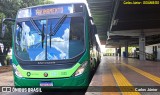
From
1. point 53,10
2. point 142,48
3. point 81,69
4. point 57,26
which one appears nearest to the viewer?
point 81,69

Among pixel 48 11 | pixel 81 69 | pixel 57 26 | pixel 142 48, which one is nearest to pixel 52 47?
pixel 57 26

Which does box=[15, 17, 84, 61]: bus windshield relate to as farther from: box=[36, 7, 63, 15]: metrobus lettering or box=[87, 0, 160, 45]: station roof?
box=[87, 0, 160, 45]: station roof

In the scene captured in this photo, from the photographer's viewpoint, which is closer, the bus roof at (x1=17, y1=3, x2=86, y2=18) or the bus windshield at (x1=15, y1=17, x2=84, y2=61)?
the bus windshield at (x1=15, y1=17, x2=84, y2=61)

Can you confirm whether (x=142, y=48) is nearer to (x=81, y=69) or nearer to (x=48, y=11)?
(x=48, y=11)

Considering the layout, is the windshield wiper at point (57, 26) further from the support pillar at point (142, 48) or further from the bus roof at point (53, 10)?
the support pillar at point (142, 48)

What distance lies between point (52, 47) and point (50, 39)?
0.87ft

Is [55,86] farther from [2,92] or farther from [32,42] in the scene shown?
[2,92]

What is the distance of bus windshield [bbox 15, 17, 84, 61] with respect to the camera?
9.77 m

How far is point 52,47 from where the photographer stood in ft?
32.3

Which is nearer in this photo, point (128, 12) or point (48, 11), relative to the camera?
point (48, 11)

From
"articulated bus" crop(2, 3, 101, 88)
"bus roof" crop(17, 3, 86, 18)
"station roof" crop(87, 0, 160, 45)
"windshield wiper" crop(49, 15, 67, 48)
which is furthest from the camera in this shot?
"station roof" crop(87, 0, 160, 45)

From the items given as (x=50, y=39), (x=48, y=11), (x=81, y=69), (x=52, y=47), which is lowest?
(x=81, y=69)

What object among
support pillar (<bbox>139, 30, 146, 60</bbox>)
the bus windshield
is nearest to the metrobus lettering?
the bus windshield

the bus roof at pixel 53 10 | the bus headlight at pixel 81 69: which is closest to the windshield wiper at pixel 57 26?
the bus roof at pixel 53 10
